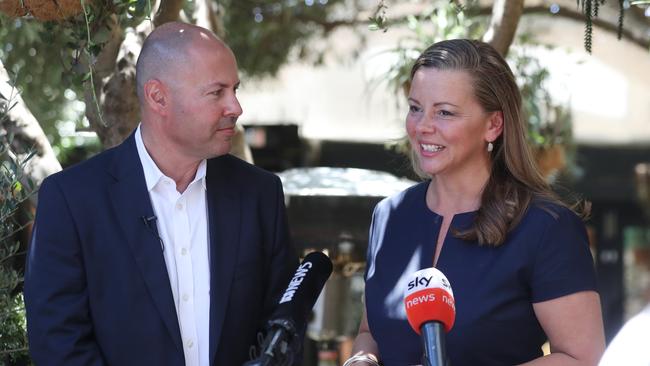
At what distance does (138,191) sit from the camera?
2.86 m

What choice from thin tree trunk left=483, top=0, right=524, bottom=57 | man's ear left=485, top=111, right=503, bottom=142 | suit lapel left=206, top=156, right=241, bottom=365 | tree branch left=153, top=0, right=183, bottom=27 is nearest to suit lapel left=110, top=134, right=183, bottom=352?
suit lapel left=206, top=156, right=241, bottom=365

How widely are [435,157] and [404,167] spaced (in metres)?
0.95

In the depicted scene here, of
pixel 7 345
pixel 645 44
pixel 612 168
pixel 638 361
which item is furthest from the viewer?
pixel 612 168

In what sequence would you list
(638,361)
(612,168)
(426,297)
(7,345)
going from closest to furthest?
(638,361)
(426,297)
(7,345)
(612,168)

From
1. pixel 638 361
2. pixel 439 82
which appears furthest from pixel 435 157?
pixel 638 361

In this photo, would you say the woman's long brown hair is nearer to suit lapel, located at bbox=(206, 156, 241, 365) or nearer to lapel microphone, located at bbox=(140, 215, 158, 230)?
suit lapel, located at bbox=(206, 156, 241, 365)

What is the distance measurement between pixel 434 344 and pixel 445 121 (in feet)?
3.01

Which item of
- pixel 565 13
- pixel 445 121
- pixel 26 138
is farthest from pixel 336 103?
pixel 445 121

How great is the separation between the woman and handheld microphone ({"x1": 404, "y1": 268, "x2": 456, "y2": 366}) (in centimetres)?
51

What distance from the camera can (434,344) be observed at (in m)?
2.13

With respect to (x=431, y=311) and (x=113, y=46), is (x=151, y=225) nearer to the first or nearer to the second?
(x=431, y=311)

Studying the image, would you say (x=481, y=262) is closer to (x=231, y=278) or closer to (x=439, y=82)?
(x=439, y=82)

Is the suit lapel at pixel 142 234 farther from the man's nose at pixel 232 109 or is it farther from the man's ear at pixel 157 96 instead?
the man's nose at pixel 232 109

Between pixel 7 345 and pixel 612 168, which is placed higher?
pixel 7 345
